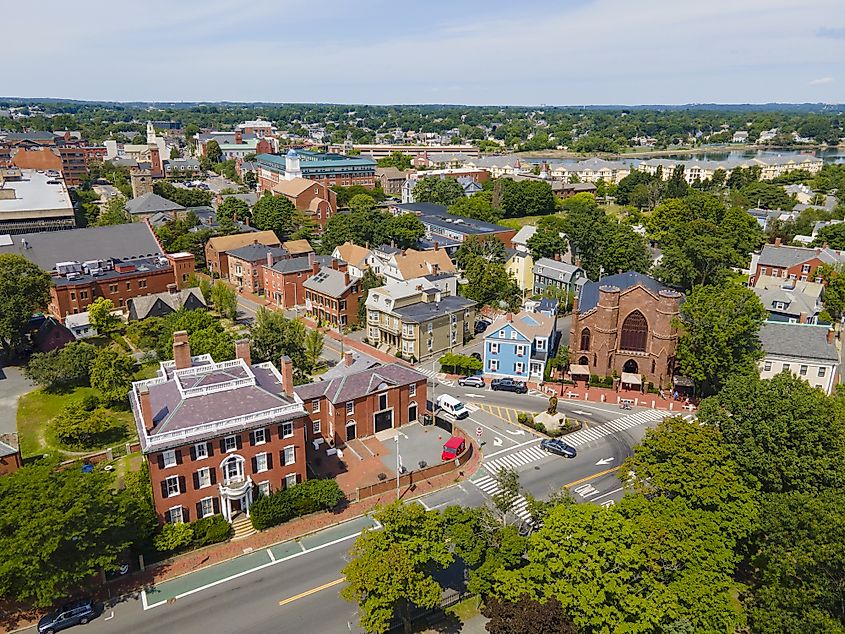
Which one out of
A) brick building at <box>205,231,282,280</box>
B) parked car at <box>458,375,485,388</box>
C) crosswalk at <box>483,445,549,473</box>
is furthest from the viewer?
brick building at <box>205,231,282,280</box>

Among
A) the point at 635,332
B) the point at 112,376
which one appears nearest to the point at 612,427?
the point at 635,332

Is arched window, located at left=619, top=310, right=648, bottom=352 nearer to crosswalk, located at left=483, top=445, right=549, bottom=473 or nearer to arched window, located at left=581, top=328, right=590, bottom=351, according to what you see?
arched window, located at left=581, top=328, right=590, bottom=351

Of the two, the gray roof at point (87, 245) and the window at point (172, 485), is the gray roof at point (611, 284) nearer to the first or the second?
the window at point (172, 485)

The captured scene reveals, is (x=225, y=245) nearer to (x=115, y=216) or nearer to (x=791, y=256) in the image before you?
(x=115, y=216)

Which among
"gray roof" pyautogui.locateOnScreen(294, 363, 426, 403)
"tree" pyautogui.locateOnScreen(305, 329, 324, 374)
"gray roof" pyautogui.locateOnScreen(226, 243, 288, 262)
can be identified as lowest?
"tree" pyautogui.locateOnScreen(305, 329, 324, 374)

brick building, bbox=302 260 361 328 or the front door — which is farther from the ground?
brick building, bbox=302 260 361 328

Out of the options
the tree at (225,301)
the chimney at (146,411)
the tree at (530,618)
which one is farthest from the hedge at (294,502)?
the tree at (225,301)

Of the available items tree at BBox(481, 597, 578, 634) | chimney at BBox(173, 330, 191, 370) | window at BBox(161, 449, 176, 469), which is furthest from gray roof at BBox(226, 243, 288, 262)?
tree at BBox(481, 597, 578, 634)
